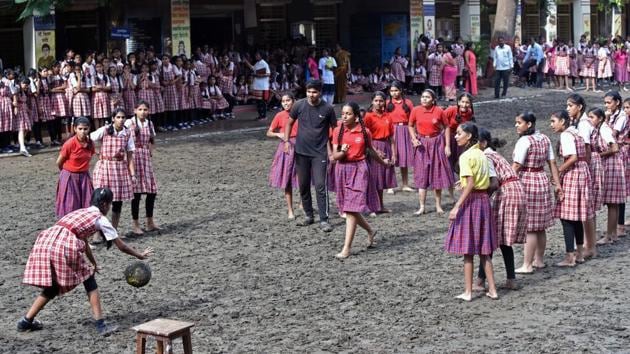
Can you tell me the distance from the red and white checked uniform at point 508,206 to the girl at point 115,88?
12204 mm

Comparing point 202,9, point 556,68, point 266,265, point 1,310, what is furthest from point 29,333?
point 556,68

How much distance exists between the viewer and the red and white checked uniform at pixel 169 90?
2323cm

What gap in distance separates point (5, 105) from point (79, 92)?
5.06 feet

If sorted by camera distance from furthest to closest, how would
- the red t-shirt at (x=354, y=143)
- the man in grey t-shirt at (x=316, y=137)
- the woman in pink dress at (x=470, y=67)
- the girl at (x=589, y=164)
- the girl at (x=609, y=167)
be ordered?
the woman in pink dress at (x=470, y=67)
the man in grey t-shirt at (x=316, y=137)
the red t-shirt at (x=354, y=143)
the girl at (x=609, y=167)
the girl at (x=589, y=164)

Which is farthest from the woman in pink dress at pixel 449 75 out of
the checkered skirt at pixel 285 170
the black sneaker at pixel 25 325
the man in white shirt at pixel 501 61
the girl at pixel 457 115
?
the black sneaker at pixel 25 325

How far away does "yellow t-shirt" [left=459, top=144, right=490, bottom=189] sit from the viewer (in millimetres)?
9820

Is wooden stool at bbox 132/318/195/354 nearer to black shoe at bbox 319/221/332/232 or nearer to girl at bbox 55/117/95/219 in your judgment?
girl at bbox 55/117/95/219

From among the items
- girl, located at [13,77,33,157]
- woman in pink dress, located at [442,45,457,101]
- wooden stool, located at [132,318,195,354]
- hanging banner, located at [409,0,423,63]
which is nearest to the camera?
wooden stool, located at [132,318,195,354]

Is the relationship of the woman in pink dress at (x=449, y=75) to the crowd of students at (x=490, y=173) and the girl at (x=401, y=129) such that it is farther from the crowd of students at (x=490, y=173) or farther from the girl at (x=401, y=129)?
the crowd of students at (x=490, y=173)

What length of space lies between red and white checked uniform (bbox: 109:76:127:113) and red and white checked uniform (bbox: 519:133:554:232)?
11989mm

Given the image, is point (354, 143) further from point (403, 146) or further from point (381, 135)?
point (403, 146)

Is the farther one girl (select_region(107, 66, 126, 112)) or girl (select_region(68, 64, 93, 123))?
girl (select_region(107, 66, 126, 112))

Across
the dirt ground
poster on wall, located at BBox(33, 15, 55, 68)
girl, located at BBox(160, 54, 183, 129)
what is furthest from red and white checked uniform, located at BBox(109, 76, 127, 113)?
the dirt ground

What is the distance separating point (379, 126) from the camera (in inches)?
577
